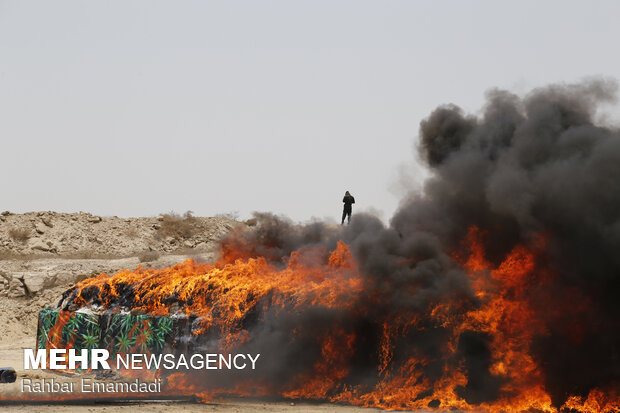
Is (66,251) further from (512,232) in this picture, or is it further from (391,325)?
(512,232)

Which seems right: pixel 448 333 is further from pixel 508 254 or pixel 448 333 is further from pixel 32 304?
pixel 32 304

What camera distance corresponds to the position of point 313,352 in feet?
65.5

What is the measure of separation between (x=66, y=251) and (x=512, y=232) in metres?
37.7

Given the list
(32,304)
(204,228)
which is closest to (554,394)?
(32,304)

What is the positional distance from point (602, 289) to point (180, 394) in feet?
39.9

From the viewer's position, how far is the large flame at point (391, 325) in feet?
58.8

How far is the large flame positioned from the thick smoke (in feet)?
0.50

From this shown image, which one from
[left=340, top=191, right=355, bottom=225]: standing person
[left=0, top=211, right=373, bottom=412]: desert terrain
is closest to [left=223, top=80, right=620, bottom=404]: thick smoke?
[left=0, top=211, right=373, bottom=412]: desert terrain

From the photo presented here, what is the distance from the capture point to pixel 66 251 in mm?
48844

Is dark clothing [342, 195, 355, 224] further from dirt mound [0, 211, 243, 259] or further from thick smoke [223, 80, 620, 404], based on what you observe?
dirt mound [0, 211, 243, 259]

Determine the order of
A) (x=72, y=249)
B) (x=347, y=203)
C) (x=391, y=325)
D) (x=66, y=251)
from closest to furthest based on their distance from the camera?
(x=391, y=325) < (x=347, y=203) < (x=66, y=251) < (x=72, y=249)

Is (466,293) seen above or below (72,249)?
above

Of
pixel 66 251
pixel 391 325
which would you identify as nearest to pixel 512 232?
pixel 391 325

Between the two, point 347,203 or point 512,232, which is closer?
point 512,232
